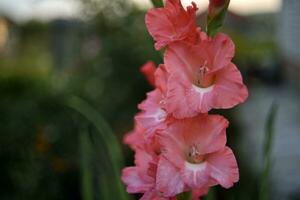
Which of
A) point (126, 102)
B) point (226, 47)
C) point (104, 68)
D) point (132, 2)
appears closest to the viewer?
point (226, 47)

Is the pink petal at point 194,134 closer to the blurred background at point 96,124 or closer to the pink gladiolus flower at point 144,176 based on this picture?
the pink gladiolus flower at point 144,176

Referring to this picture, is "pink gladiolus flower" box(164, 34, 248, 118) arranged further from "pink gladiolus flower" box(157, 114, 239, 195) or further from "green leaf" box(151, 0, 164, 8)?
"green leaf" box(151, 0, 164, 8)

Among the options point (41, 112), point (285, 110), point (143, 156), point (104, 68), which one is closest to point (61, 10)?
point (285, 110)

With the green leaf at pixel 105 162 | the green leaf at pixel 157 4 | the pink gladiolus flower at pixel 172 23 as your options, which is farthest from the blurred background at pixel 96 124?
the pink gladiolus flower at pixel 172 23

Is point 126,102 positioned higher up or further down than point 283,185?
higher up

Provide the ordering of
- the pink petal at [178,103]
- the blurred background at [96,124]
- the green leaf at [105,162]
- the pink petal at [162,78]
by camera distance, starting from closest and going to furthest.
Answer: the pink petal at [178,103] → the pink petal at [162,78] → the green leaf at [105,162] → the blurred background at [96,124]

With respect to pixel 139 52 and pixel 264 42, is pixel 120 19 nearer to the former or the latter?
pixel 139 52

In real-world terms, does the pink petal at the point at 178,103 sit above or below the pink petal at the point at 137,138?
above
